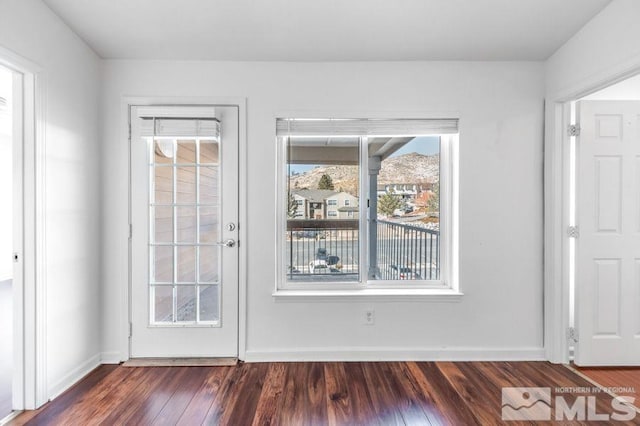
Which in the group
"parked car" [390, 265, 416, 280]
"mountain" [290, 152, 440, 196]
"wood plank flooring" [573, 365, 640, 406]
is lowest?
"wood plank flooring" [573, 365, 640, 406]

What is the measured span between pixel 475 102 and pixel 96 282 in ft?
10.7

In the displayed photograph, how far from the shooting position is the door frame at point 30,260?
1.91 m

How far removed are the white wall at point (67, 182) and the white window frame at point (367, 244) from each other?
138 centimetres

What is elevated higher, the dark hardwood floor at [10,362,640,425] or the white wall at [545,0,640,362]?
the white wall at [545,0,640,362]

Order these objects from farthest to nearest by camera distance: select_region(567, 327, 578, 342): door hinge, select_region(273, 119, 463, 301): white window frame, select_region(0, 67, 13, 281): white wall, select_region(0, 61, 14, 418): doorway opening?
select_region(0, 67, 13, 281): white wall < select_region(273, 119, 463, 301): white window frame < select_region(567, 327, 578, 342): door hinge < select_region(0, 61, 14, 418): doorway opening

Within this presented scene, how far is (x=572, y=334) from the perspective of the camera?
246 cm

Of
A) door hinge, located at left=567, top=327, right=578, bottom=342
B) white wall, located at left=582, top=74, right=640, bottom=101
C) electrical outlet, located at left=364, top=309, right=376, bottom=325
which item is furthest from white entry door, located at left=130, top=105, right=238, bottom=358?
white wall, located at left=582, top=74, right=640, bottom=101

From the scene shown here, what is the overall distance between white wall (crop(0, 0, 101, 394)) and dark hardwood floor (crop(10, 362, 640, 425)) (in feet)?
0.99

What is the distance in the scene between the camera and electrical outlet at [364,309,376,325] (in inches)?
99.7

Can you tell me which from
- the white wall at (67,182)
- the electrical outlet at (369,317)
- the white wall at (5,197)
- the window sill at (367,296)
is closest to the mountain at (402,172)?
the window sill at (367,296)

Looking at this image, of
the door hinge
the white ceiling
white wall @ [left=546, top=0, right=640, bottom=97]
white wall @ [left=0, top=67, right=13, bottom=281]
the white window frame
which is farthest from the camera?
white wall @ [left=0, top=67, right=13, bottom=281]

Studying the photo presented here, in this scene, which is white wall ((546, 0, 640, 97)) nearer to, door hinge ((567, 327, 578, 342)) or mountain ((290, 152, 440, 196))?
mountain ((290, 152, 440, 196))

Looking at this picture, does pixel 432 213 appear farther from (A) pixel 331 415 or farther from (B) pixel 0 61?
(B) pixel 0 61

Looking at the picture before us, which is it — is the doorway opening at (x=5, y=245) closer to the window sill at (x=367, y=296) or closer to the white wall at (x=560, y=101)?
the window sill at (x=367, y=296)
